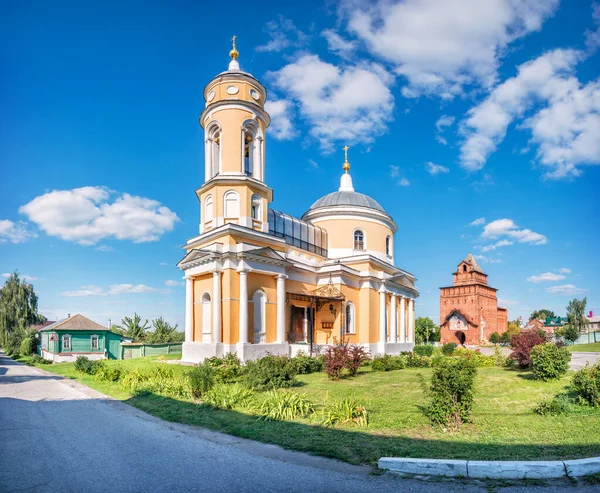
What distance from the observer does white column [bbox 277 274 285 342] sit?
75.4ft

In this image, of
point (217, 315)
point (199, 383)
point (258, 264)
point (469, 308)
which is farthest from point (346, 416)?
point (469, 308)

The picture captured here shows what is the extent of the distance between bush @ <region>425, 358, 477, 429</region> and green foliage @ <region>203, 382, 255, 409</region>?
15.7 ft

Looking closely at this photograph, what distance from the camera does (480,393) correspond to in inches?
486

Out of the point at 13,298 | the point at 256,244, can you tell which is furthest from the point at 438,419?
the point at 13,298

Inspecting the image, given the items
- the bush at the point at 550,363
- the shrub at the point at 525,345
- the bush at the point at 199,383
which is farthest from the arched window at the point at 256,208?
the bush at the point at 550,363

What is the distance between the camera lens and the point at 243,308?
21.0 meters

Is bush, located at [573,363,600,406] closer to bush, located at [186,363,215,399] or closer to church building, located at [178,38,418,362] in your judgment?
bush, located at [186,363,215,399]

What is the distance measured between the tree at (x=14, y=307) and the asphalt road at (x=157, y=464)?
3981 cm

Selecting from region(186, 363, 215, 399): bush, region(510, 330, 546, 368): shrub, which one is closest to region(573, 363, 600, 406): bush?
region(510, 330, 546, 368): shrub

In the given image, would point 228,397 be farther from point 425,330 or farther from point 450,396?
point 425,330

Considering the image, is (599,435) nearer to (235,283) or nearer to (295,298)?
(235,283)

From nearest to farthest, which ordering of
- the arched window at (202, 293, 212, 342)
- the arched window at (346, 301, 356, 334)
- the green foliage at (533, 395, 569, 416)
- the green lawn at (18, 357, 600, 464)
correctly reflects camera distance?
the green lawn at (18, 357, 600, 464), the green foliage at (533, 395, 569, 416), the arched window at (202, 293, 212, 342), the arched window at (346, 301, 356, 334)

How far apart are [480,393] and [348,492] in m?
8.32

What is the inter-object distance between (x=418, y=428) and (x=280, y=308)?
14952 mm
